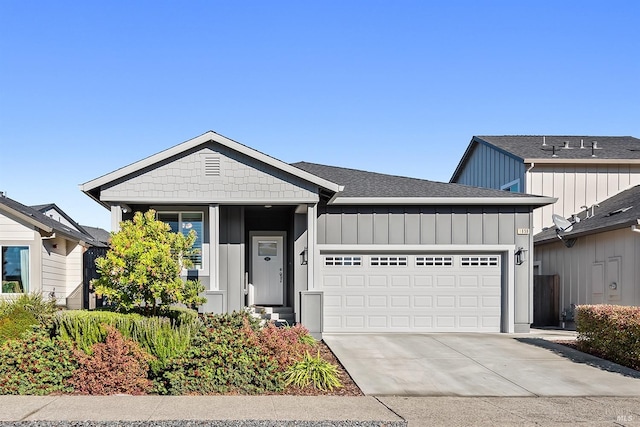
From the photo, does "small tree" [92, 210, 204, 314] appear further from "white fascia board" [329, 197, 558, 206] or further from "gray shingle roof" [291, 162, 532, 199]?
"gray shingle roof" [291, 162, 532, 199]

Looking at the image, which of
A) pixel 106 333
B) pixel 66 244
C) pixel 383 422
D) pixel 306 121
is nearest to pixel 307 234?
pixel 306 121

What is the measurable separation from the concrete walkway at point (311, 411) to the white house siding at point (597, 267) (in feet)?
22.0

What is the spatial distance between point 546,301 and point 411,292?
209 inches

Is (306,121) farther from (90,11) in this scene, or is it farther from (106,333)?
(106,333)

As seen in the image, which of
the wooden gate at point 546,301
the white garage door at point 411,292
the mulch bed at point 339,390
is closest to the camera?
the mulch bed at point 339,390

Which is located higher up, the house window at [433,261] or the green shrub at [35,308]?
the house window at [433,261]

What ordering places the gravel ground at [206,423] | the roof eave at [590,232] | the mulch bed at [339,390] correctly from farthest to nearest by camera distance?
the roof eave at [590,232], the mulch bed at [339,390], the gravel ground at [206,423]

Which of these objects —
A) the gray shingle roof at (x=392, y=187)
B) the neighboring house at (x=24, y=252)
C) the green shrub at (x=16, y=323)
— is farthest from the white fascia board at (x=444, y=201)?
the neighboring house at (x=24, y=252)

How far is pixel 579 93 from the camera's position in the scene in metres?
17.2

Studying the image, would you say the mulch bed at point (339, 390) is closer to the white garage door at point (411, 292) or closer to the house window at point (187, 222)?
the white garage door at point (411, 292)

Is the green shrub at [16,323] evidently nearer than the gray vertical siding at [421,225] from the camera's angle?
Yes

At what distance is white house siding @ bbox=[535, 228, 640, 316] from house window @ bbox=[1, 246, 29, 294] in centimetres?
1471

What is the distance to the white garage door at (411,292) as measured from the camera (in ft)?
50.6

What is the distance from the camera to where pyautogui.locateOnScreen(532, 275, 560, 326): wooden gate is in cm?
1847
